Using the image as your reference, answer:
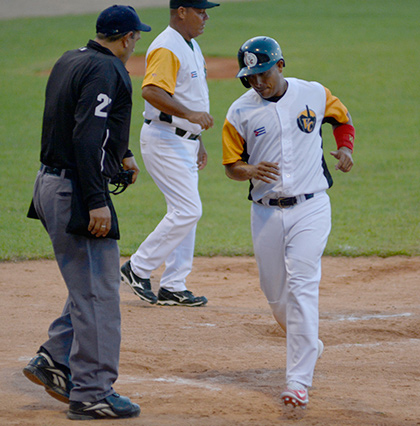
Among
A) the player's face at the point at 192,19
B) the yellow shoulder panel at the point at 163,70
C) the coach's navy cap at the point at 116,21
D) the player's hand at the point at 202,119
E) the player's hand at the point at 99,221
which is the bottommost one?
the player's hand at the point at 99,221

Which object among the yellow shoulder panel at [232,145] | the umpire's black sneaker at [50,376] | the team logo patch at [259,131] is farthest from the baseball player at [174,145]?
the umpire's black sneaker at [50,376]

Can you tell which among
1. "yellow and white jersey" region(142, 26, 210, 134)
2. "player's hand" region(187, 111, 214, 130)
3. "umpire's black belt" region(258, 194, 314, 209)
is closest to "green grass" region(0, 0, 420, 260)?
"yellow and white jersey" region(142, 26, 210, 134)

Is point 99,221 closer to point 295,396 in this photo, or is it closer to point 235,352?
point 295,396

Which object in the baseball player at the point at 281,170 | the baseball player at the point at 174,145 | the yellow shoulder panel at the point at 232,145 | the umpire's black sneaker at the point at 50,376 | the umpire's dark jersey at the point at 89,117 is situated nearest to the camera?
the umpire's dark jersey at the point at 89,117

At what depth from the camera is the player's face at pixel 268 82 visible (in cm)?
464

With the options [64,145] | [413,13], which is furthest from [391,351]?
[413,13]

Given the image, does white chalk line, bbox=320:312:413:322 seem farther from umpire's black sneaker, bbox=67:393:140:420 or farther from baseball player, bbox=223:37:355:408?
umpire's black sneaker, bbox=67:393:140:420

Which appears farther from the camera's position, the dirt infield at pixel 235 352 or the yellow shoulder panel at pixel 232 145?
the yellow shoulder panel at pixel 232 145

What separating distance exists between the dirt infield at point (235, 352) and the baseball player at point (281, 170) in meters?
0.45

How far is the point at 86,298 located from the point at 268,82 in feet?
5.69

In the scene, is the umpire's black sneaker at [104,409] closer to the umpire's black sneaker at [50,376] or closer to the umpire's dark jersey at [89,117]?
the umpire's black sneaker at [50,376]

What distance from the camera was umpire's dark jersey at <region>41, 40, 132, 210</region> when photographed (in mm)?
3934

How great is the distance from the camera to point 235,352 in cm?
548

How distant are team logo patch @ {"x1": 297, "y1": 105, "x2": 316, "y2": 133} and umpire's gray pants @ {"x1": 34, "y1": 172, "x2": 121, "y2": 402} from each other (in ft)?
4.71
